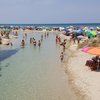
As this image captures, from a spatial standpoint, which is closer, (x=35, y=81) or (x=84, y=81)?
(x=84, y=81)

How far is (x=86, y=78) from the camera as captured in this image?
20.4 meters

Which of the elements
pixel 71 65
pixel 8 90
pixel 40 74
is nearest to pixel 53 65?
pixel 71 65

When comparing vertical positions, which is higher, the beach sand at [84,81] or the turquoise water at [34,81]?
the beach sand at [84,81]

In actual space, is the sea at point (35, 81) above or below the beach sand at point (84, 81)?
below

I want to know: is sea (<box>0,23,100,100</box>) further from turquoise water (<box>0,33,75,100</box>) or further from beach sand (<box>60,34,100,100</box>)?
beach sand (<box>60,34,100,100</box>)

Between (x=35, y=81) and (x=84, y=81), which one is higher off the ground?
(x=84, y=81)

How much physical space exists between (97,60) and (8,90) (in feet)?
29.2

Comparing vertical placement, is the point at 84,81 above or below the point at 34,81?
above

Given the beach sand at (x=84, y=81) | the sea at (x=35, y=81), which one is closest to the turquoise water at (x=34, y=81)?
the sea at (x=35, y=81)

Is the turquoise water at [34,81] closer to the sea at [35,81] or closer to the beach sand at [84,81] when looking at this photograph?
the sea at [35,81]

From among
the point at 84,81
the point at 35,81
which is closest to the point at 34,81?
the point at 35,81

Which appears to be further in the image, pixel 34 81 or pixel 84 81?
pixel 34 81

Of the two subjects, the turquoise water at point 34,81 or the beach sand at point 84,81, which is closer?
the beach sand at point 84,81

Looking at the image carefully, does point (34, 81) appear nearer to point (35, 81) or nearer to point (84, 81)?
point (35, 81)
